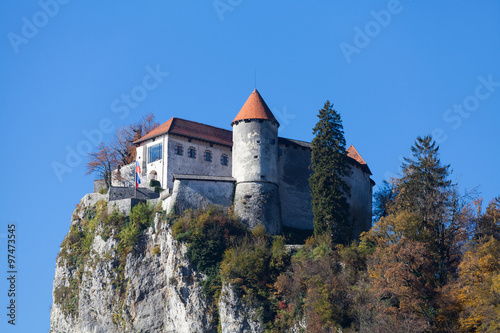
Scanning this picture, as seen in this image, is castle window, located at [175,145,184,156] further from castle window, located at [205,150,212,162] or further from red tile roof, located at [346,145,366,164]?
red tile roof, located at [346,145,366,164]

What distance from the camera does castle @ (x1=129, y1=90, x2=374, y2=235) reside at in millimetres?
58344

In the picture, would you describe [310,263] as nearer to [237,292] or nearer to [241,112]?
[237,292]

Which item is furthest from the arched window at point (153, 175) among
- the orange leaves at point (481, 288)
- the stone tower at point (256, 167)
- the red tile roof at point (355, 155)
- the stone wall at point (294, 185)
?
the orange leaves at point (481, 288)

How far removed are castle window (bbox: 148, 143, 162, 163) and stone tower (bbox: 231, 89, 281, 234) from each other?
6002mm

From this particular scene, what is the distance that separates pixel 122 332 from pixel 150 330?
245cm

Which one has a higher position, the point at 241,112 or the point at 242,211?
the point at 241,112

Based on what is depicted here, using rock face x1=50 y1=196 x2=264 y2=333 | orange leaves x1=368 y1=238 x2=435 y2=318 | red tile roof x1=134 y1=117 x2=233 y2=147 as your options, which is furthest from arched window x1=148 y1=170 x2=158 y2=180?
A: orange leaves x1=368 y1=238 x2=435 y2=318

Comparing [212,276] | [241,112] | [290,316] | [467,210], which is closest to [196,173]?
[241,112]

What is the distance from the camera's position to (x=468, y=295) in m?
44.2

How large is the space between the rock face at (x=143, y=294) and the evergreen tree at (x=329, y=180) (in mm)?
7935

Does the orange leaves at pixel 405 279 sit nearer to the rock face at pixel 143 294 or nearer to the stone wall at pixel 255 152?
the rock face at pixel 143 294

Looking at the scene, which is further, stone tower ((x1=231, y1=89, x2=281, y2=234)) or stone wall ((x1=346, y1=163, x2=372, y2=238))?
stone wall ((x1=346, y1=163, x2=372, y2=238))

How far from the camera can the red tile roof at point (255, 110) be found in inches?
2379

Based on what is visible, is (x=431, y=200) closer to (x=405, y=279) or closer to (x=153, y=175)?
(x=405, y=279)
